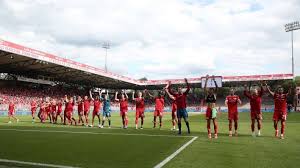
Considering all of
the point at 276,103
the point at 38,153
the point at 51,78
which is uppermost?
the point at 51,78

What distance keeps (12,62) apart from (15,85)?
10.6 metres

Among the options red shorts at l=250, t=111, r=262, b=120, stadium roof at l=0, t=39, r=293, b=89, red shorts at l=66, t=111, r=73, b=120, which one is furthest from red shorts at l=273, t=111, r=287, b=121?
stadium roof at l=0, t=39, r=293, b=89

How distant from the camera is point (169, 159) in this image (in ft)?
27.7

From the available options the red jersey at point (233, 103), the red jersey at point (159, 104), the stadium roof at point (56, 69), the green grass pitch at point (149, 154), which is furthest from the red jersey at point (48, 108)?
the red jersey at point (233, 103)

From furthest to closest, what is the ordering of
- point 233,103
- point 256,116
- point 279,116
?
point 233,103, point 256,116, point 279,116

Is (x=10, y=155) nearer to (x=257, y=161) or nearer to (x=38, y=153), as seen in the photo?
(x=38, y=153)

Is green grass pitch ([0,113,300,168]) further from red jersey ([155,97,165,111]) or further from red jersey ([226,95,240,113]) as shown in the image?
red jersey ([155,97,165,111])

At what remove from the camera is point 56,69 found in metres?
56.2

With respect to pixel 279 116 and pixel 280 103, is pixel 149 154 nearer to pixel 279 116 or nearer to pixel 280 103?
pixel 279 116

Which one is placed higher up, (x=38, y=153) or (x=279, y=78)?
(x=279, y=78)

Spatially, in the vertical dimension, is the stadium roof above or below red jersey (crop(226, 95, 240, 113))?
above

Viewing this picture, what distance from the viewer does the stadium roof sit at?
4240 cm

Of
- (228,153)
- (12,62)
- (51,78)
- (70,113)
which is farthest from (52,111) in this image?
(51,78)

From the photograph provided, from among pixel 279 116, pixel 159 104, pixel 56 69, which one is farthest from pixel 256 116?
pixel 56 69
